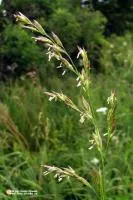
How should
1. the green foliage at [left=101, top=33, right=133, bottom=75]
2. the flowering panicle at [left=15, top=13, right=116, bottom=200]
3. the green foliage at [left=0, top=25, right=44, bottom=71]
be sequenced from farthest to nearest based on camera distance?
the green foliage at [left=101, top=33, right=133, bottom=75] < the green foliage at [left=0, top=25, right=44, bottom=71] < the flowering panicle at [left=15, top=13, right=116, bottom=200]

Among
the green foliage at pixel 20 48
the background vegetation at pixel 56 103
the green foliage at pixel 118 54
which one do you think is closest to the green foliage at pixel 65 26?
the background vegetation at pixel 56 103

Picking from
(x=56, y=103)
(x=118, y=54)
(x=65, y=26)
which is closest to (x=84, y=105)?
(x=56, y=103)

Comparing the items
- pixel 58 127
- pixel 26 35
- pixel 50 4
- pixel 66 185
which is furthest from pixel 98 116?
pixel 50 4

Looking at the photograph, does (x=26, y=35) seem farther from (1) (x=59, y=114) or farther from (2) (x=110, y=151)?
(2) (x=110, y=151)

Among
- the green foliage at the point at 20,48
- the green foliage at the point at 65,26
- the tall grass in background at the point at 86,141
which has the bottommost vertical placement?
the tall grass in background at the point at 86,141

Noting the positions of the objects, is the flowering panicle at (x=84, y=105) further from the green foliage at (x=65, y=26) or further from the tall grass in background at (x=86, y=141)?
the green foliage at (x=65, y=26)

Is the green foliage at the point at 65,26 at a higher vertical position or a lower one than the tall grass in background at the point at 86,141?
higher

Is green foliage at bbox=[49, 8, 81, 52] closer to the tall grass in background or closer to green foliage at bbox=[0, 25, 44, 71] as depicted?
green foliage at bbox=[0, 25, 44, 71]

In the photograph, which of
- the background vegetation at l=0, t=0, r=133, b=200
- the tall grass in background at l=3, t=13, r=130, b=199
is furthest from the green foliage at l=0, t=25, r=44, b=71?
the tall grass in background at l=3, t=13, r=130, b=199
